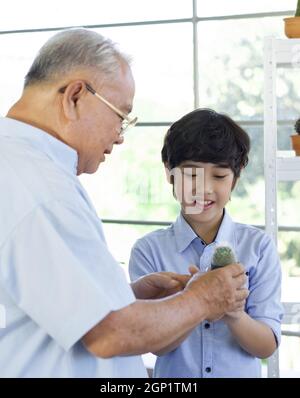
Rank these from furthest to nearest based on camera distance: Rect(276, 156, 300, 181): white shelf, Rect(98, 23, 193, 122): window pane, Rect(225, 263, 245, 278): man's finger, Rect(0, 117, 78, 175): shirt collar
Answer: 1. Rect(98, 23, 193, 122): window pane
2. Rect(276, 156, 300, 181): white shelf
3. Rect(225, 263, 245, 278): man's finger
4. Rect(0, 117, 78, 175): shirt collar

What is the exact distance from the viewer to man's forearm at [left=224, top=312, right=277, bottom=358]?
1.29 metres

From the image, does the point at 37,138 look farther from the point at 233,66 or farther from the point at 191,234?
the point at 233,66

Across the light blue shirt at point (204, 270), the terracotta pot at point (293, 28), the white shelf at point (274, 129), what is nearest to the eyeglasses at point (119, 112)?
the light blue shirt at point (204, 270)

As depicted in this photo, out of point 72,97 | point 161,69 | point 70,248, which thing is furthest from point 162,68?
point 70,248

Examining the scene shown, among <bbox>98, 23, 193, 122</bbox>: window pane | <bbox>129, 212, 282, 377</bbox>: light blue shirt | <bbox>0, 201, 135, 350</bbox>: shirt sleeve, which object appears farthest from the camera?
<bbox>98, 23, 193, 122</bbox>: window pane

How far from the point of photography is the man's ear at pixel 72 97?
1.05 metres

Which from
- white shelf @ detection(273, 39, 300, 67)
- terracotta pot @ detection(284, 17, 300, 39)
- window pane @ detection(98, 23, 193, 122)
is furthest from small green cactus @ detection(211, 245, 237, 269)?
window pane @ detection(98, 23, 193, 122)

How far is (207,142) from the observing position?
55.7 inches

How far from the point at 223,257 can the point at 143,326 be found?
1.17 ft

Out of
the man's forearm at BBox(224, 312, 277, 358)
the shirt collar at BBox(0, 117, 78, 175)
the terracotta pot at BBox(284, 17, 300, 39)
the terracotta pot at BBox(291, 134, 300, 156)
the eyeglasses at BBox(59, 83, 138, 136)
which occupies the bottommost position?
the man's forearm at BBox(224, 312, 277, 358)

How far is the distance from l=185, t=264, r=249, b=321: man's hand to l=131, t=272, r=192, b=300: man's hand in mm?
143

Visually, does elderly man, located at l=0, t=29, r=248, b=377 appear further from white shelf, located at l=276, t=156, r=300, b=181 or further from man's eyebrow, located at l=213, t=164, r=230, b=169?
white shelf, located at l=276, t=156, r=300, b=181

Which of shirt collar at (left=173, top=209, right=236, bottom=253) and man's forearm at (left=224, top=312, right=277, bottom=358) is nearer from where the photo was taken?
man's forearm at (left=224, top=312, right=277, bottom=358)

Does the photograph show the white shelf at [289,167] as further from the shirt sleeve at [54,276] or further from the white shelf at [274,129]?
the shirt sleeve at [54,276]
